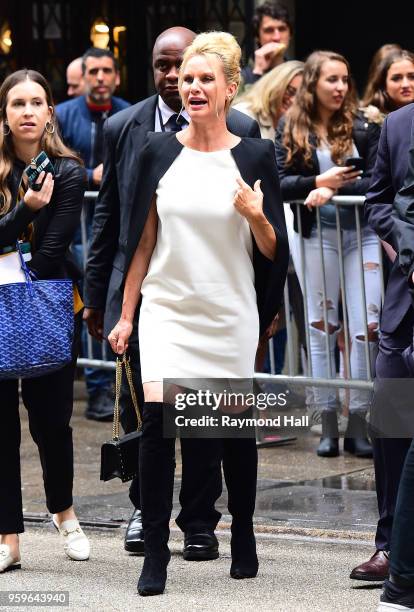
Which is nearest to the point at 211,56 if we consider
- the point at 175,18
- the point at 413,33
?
the point at 413,33

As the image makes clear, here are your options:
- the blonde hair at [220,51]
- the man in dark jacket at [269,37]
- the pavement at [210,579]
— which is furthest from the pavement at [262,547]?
the man in dark jacket at [269,37]

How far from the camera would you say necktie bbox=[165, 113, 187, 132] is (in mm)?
6664

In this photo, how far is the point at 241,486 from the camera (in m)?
5.98

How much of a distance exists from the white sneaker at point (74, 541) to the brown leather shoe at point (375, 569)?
1.24 m

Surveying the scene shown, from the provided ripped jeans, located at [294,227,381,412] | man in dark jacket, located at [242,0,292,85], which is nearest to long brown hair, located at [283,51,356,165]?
ripped jeans, located at [294,227,381,412]

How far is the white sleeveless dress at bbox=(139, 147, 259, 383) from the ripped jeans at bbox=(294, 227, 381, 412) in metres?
2.60

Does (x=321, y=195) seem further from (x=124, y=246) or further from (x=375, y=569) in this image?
(x=375, y=569)

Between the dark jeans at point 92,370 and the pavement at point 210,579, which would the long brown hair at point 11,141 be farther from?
the dark jeans at point 92,370

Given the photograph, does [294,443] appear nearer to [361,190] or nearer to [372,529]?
[361,190]

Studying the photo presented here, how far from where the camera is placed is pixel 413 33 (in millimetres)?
11336

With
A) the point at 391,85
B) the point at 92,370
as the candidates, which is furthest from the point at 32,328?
the point at 92,370

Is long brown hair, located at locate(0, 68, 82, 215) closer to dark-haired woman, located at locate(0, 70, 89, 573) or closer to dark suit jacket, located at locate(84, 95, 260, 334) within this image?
dark-haired woman, located at locate(0, 70, 89, 573)

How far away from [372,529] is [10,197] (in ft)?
7.28

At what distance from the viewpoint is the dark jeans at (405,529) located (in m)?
5.23
